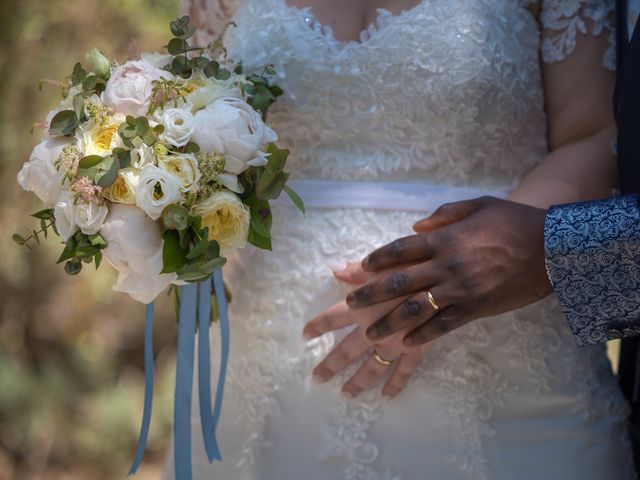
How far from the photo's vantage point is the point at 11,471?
14.2ft

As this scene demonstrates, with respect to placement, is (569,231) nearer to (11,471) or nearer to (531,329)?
(531,329)

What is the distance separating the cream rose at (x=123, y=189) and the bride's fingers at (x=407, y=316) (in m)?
0.51

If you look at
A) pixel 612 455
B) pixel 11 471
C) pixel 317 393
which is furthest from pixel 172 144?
pixel 11 471

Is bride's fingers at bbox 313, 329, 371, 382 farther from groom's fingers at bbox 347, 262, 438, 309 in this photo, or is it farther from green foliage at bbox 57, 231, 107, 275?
green foliage at bbox 57, 231, 107, 275

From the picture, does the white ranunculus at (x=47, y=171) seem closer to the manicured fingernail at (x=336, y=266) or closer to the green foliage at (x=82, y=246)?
the green foliage at (x=82, y=246)

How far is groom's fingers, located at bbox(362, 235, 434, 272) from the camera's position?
1.55 m

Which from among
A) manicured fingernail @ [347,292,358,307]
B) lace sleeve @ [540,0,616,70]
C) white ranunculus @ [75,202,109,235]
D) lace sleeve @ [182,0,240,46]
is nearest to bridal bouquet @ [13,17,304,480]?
white ranunculus @ [75,202,109,235]

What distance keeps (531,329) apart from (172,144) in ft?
2.73

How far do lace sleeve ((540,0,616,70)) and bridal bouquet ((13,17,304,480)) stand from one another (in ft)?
2.38

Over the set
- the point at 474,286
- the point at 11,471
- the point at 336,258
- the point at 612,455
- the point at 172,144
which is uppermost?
the point at 172,144

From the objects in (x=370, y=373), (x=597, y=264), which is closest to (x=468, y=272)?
(x=597, y=264)

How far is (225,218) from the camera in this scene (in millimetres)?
1394

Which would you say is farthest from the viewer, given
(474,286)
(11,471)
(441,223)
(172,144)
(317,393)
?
(11,471)

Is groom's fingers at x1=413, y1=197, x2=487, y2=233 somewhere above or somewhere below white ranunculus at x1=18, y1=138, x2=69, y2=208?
below
